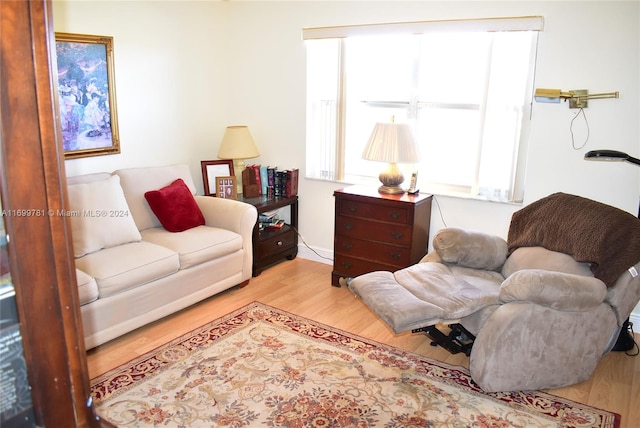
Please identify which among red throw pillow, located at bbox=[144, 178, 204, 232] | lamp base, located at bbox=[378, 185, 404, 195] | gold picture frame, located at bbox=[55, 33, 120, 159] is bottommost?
red throw pillow, located at bbox=[144, 178, 204, 232]

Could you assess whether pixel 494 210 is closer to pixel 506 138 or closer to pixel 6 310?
pixel 506 138

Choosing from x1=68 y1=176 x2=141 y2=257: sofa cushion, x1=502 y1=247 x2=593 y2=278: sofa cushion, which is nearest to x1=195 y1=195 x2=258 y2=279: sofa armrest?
x1=68 y1=176 x2=141 y2=257: sofa cushion

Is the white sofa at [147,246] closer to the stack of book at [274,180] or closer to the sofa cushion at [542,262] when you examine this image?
the stack of book at [274,180]

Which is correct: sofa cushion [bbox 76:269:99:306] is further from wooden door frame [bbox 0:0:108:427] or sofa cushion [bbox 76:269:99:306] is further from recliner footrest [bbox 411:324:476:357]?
wooden door frame [bbox 0:0:108:427]

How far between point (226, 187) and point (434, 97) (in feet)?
5.94

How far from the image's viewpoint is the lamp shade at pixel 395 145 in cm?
362

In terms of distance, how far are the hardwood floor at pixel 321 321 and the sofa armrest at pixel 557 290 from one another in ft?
1.65

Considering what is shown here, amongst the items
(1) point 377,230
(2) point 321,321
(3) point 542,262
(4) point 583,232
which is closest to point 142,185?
(2) point 321,321

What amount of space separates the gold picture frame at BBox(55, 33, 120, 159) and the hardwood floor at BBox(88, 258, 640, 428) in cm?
136

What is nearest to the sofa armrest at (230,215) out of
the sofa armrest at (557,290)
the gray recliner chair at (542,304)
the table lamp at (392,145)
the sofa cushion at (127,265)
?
the sofa cushion at (127,265)

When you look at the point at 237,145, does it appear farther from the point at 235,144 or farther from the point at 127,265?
the point at 127,265

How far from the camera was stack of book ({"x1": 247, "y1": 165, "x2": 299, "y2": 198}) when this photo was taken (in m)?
4.44

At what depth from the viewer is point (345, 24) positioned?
4.00 metres

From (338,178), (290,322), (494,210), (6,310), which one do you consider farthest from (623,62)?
(6,310)
